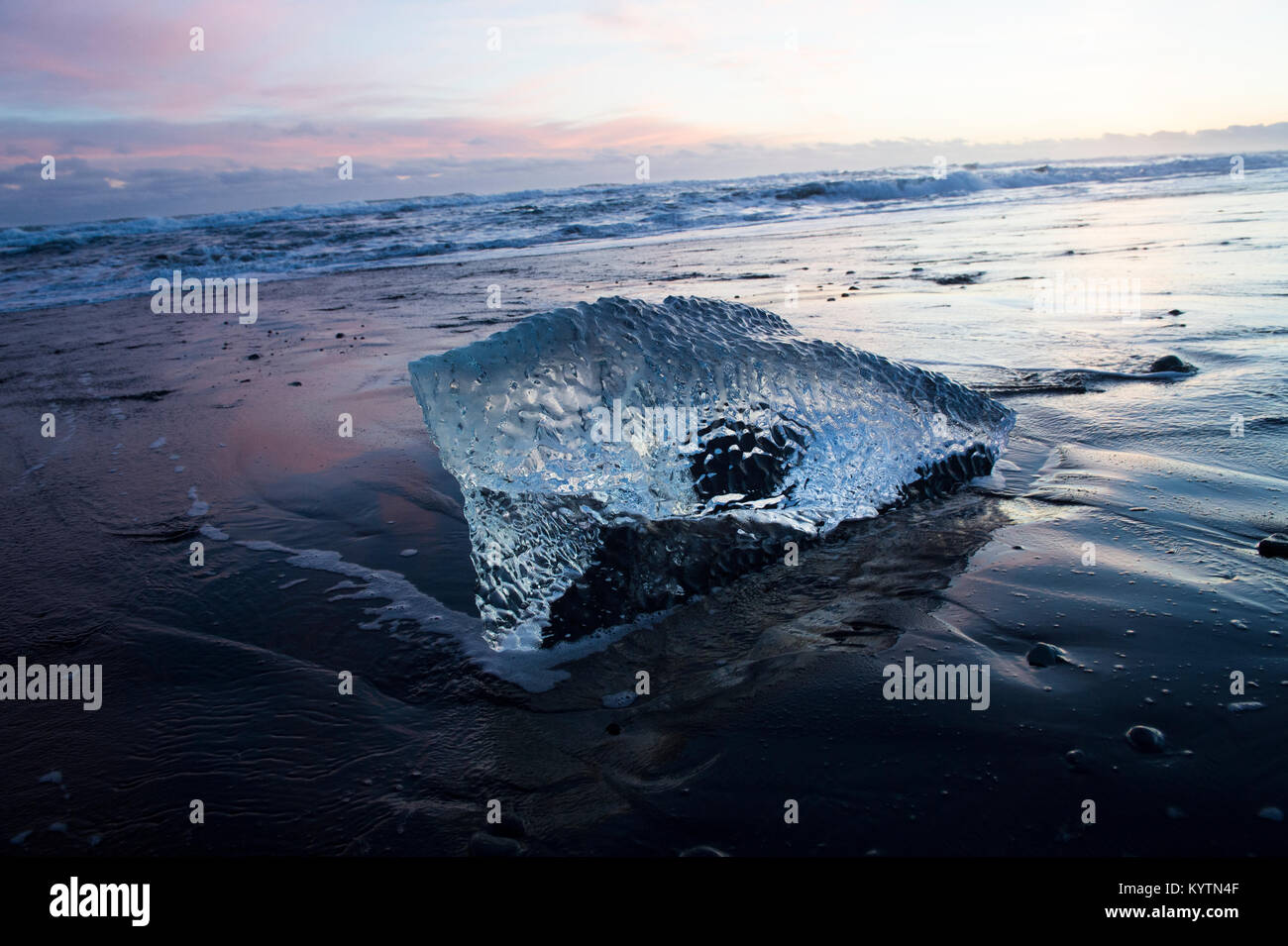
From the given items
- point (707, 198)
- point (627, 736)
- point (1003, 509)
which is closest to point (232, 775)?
point (627, 736)

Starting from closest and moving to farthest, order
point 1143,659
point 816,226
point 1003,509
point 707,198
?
point 1143,659, point 1003,509, point 816,226, point 707,198

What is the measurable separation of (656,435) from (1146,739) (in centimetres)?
148

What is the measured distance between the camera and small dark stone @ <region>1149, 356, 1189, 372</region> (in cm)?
415

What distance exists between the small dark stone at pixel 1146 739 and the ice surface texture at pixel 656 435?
118 centimetres

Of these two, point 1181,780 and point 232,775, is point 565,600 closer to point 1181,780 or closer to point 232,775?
point 232,775

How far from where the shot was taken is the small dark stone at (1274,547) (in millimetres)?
2262

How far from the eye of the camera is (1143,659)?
1.87 metres

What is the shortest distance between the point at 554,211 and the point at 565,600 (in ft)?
78.0

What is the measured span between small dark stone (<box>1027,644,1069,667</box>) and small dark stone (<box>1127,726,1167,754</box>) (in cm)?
28
